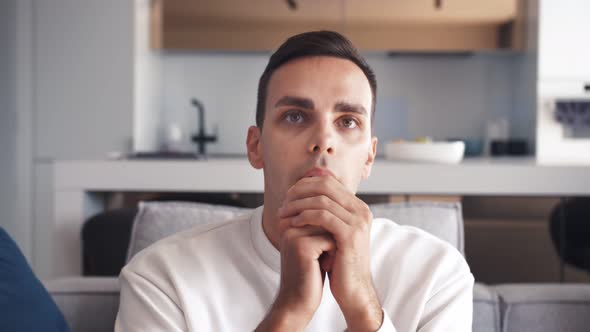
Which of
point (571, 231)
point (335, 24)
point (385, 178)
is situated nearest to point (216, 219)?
point (385, 178)

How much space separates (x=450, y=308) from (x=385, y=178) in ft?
4.57

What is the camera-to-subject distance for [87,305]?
144 centimetres

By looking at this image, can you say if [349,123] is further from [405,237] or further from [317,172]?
[405,237]

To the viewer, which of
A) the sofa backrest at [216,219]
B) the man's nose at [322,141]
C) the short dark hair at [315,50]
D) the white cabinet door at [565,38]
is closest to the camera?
the man's nose at [322,141]

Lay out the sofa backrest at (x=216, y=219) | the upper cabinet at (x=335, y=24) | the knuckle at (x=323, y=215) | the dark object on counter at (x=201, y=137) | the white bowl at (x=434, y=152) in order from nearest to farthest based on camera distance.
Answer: the knuckle at (x=323, y=215), the sofa backrest at (x=216, y=219), the white bowl at (x=434, y=152), the upper cabinet at (x=335, y=24), the dark object on counter at (x=201, y=137)

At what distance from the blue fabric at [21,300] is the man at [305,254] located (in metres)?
0.18

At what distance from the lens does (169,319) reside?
3.58 feet

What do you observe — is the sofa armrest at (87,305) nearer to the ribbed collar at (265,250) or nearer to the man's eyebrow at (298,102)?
the ribbed collar at (265,250)

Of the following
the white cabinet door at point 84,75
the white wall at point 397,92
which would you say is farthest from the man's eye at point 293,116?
the white wall at point 397,92

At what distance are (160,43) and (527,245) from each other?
2.38 meters

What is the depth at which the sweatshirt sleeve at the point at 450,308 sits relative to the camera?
3.75 feet

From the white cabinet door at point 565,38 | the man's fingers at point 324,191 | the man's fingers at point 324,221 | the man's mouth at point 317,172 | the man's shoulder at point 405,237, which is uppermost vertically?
the white cabinet door at point 565,38

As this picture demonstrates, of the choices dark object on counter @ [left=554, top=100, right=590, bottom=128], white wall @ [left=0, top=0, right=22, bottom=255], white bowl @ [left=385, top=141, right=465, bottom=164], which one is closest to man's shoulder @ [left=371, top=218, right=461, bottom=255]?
white bowl @ [left=385, top=141, right=465, bottom=164]

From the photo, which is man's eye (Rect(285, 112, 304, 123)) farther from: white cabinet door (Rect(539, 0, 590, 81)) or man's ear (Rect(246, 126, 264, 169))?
white cabinet door (Rect(539, 0, 590, 81))
